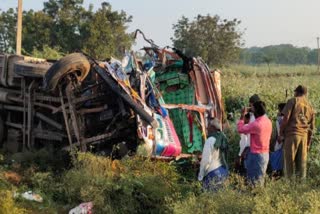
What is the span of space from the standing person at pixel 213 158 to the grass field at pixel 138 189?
0.68ft

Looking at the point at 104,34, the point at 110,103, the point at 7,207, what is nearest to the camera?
the point at 7,207

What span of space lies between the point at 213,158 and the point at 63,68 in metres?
3.03

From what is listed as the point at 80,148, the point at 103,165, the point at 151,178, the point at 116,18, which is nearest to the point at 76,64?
the point at 80,148

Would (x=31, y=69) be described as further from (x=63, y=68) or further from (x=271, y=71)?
(x=271, y=71)

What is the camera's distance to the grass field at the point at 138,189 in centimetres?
448

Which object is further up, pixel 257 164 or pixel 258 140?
pixel 258 140

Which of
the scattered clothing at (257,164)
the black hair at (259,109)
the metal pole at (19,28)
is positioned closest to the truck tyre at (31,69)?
the black hair at (259,109)

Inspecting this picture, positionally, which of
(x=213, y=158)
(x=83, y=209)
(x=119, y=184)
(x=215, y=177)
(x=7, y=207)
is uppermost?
(x=213, y=158)

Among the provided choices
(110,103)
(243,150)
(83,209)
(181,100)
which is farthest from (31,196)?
(181,100)

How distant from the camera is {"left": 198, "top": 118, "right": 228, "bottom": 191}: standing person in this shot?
5863 millimetres

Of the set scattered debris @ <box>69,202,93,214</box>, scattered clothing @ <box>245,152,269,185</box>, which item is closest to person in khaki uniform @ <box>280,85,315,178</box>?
scattered clothing @ <box>245,152,269,185</box>

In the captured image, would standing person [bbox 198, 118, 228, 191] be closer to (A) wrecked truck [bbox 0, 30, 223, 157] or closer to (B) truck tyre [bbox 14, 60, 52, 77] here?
(A) wrecked truck [bbox 0, 30, 223, 157]

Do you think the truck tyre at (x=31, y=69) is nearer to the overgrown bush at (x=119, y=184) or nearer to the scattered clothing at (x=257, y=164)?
the overgrown bush at (x=119, y=184)

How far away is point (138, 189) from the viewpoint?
19.7 ft
